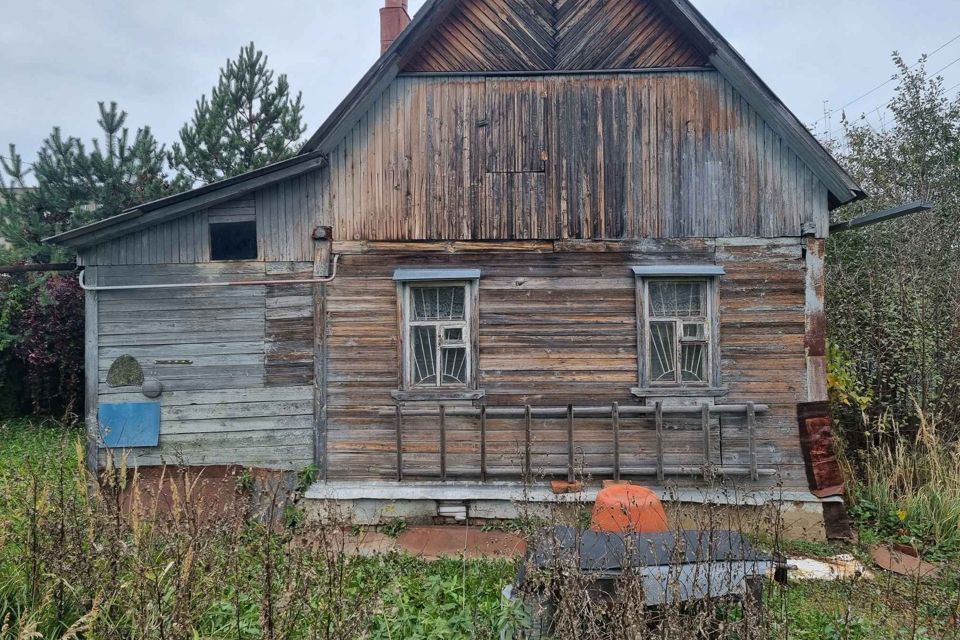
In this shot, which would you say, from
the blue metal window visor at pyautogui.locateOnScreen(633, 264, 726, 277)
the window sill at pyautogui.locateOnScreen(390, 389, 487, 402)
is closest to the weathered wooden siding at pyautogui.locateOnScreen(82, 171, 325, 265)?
the window sill at pyautogui.locateOnScreen(390, 389, 487, 402)

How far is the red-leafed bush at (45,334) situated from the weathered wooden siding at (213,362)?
20.5 ft

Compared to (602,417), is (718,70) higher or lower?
higher

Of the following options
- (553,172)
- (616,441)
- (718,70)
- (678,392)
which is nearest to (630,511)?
(616,441)

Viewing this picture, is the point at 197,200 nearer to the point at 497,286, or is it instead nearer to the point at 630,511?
the point at 497,286

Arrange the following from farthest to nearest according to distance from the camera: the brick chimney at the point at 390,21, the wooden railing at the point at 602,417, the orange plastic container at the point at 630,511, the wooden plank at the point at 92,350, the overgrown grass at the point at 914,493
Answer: the brick chimney at the point at 390,21
the wooden plank at the point at 92,350
the wooden railing at the point at 602,417
the overgrown grass at the point at 914,493
the orange plastic container at the point at 630,511

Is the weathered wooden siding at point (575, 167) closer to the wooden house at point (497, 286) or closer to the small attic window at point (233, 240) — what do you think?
the wooden house at point (497, 286)

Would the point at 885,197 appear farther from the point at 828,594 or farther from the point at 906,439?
the point at 828,594

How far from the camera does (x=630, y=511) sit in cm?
501

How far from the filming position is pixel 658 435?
7.21 m

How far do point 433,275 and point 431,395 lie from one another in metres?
1.52

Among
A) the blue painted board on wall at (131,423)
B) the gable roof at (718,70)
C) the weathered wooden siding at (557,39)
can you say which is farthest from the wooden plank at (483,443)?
the weathered wooden siding at (557,39)

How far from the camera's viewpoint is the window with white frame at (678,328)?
7488 mm

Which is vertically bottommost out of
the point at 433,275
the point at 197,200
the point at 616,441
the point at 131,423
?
the point at 616,441

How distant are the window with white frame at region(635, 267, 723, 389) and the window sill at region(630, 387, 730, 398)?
0.06 meters
